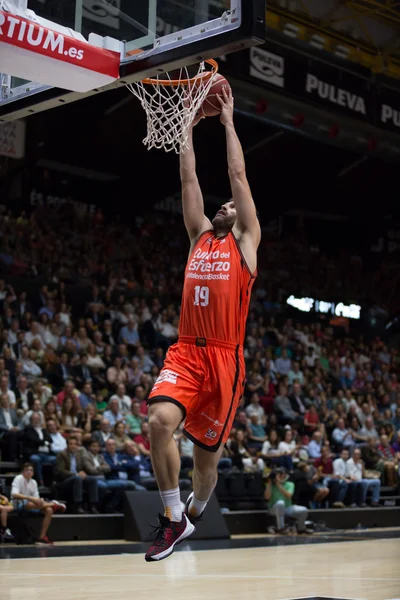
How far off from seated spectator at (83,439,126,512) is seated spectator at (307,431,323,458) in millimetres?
4629

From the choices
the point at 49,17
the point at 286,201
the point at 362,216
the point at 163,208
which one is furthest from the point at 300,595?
the point at 362,216

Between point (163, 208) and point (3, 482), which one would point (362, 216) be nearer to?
point (163, 208)

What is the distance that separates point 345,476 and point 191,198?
11556 millimetres

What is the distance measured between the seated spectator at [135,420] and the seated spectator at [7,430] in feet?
7.09

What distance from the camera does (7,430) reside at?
1301cm

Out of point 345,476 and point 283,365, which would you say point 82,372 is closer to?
point 345,476

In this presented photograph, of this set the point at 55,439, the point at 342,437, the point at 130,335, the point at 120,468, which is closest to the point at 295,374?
the point at 342,437

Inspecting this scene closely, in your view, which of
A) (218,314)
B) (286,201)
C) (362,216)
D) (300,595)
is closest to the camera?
(218,314)

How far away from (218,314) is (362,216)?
24.0 metres

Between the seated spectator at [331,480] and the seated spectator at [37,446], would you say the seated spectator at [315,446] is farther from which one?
the seated spectator at [37,446]

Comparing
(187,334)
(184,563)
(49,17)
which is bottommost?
(184,563)

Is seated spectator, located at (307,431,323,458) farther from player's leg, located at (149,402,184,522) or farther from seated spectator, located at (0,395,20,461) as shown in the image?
player's leg, located at (149,402,184,522)

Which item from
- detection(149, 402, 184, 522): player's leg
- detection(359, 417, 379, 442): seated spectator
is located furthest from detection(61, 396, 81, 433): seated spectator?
detection(149, 402, 184, 522): player's leg

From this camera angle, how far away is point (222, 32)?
5.71 meters
